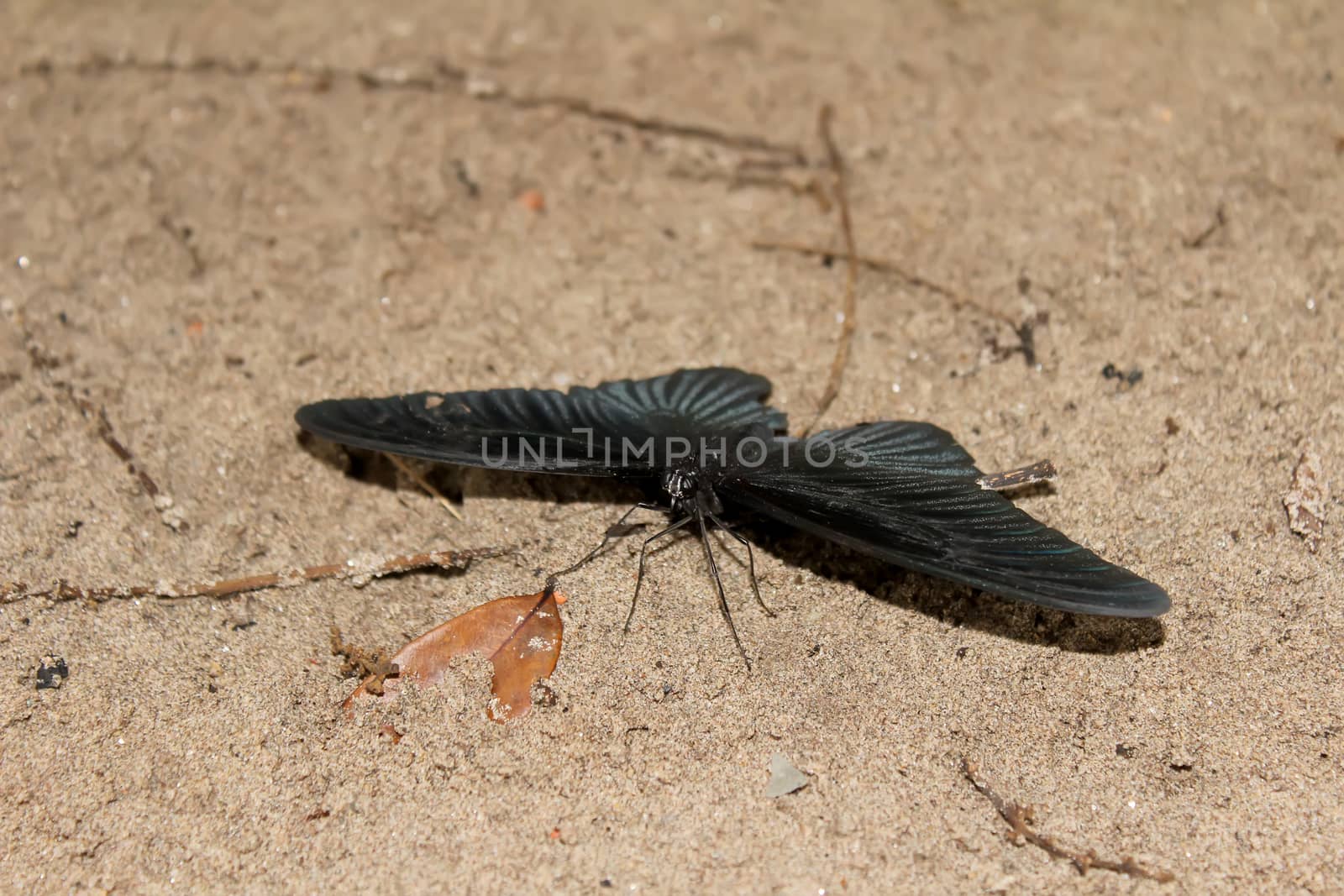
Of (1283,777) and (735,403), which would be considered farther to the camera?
(735,403)

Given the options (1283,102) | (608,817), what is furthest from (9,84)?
(1283,102)

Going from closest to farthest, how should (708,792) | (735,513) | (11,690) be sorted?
(708,792) → (11,690) → (735,513)

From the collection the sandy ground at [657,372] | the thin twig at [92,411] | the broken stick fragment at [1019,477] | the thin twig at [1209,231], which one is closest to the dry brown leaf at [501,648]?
the sandy ground at [657,372]

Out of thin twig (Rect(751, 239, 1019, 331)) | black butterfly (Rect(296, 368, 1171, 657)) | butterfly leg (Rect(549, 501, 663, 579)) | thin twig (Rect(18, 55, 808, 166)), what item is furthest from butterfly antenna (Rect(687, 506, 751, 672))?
thin twig (Rect(18, 55, 808, 166))

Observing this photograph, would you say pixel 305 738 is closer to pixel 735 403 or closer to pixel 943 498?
pixel 735 403

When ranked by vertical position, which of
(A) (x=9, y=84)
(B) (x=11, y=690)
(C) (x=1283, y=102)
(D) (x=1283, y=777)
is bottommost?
(B) (x=11, y=690)

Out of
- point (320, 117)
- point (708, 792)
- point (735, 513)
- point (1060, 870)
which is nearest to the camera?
point (1060, 870)

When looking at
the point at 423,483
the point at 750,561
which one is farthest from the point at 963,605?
the point at 423,483

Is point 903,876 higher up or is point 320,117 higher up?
point 320,117
